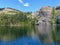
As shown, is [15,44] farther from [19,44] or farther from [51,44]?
[51,44]

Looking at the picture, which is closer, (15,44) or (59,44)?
(59,44)

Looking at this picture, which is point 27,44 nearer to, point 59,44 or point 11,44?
point 11,44

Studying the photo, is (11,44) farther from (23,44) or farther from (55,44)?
(55,44)

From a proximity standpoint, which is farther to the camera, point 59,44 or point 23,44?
point 23,44

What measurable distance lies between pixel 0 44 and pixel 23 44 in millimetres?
6845

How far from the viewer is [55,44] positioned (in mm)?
47562

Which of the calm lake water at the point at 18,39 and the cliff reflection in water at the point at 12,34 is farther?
the cliff reflection in water at the point at 12,34

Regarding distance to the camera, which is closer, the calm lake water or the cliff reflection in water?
the calm lake water

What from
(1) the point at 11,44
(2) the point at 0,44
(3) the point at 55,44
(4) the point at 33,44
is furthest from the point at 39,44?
(2) the point at 0,44

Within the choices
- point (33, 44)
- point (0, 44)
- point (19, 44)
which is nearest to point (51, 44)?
point (33, 44)

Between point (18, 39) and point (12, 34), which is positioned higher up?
point (18, 39)

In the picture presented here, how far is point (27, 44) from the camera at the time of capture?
163 feet

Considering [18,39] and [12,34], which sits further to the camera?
[12,34]

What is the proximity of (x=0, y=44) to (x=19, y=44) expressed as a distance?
564 centimetres
